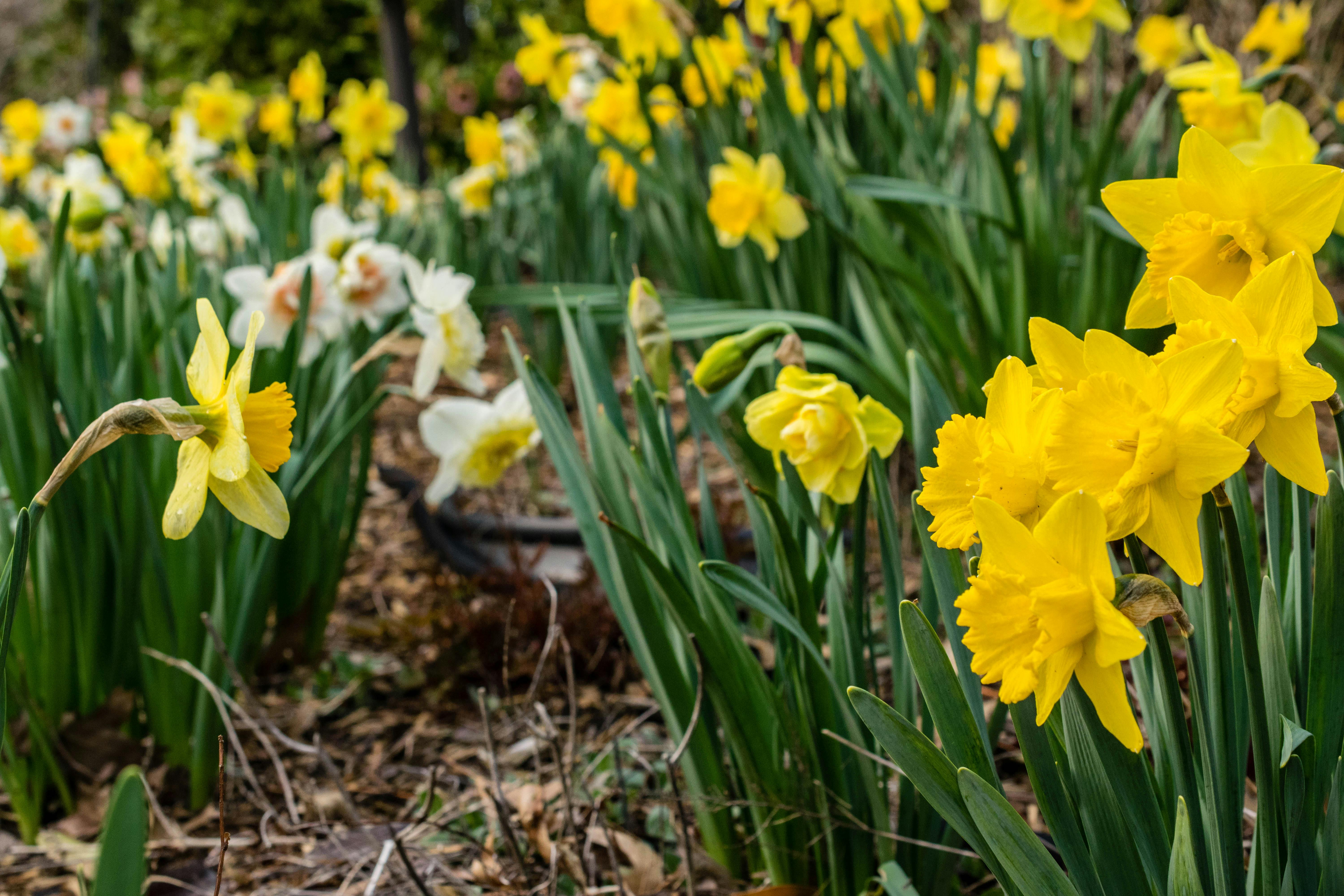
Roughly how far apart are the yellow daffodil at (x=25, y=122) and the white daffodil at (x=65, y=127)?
27 millimetres

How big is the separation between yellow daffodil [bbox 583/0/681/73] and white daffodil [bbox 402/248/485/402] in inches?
42.6

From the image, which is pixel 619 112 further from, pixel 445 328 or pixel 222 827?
pixel 222 827

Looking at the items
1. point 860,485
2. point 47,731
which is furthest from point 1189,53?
point 47,731

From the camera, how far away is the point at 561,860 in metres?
1.05

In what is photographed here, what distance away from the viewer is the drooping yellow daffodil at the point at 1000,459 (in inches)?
20.4

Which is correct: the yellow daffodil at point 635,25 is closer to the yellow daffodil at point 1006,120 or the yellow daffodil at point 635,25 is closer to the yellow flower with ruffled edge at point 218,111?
the yellow daffodil at point 1006,120

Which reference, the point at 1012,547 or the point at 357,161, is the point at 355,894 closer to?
the point at 1012,547

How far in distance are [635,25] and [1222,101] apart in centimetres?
141

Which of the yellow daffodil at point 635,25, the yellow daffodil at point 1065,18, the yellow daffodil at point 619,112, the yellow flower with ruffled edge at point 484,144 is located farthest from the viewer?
the yellow flower with ruffled edge at point 484,144

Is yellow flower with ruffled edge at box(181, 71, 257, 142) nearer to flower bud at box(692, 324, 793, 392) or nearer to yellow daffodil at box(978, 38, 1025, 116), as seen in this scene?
yellow daffodil at box(978, 38, 1025, 116)

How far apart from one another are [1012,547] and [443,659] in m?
1.35

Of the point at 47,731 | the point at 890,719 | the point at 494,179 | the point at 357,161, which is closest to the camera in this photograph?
the point at 890,719

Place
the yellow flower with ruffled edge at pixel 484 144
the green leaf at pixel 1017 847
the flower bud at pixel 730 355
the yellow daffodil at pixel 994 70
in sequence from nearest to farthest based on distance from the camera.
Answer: the green leaf at pixel 1017 847, the flower bud at pixel 730 355, the yellow daffodil at pixel 994 70, the yellow flower with ruffled edge at pixel 484 144

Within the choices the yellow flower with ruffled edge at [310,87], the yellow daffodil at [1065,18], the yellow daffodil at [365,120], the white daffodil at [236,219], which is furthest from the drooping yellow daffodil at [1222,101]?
the yellow flower with ruffled edge at [310,87]
